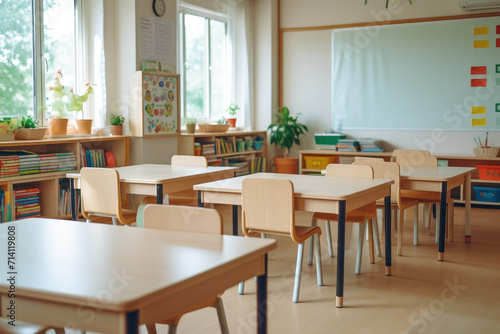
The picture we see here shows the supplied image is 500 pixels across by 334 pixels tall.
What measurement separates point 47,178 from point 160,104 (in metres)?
1.60

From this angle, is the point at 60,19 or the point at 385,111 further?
the point at 385,111

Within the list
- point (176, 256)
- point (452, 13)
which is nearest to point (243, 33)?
point (452, 13)

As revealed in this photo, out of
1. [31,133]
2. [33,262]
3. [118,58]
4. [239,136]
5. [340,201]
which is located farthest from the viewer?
[239,136]

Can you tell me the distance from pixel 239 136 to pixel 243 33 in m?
1.48

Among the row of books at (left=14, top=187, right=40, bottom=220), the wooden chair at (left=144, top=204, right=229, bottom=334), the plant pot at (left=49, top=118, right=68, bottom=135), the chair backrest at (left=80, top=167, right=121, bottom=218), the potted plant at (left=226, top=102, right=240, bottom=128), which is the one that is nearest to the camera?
the wooden chair at (left=144, top=204, right=229, bottom=334)

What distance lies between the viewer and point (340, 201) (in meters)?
3.20

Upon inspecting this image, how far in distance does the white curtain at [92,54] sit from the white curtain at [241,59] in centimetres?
249

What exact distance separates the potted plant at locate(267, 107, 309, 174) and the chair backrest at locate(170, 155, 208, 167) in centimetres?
306

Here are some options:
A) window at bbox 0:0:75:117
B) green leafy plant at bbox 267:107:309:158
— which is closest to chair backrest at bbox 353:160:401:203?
window at bbox 0:0:75:117

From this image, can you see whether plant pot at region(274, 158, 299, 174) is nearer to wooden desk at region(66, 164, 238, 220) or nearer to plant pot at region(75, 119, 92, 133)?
plant pot at region(75, 119, 92, 133)

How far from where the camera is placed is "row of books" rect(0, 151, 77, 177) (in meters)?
4.35

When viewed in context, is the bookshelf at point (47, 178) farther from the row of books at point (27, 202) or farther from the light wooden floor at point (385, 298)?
the light wooden floor at point (385, 298)

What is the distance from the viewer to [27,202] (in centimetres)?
460

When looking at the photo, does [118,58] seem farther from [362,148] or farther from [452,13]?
[452,13]
